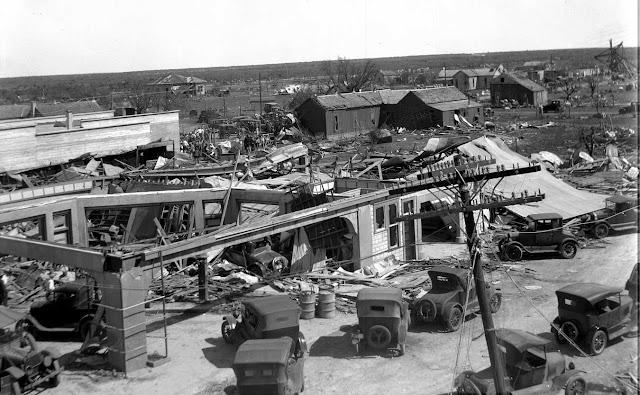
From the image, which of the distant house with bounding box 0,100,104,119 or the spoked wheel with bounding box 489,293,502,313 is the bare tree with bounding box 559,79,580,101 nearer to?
the distant house with bounding box 0,100,104,119

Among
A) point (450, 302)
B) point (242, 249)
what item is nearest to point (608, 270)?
point (450, 302)

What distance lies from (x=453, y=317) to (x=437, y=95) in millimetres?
59180

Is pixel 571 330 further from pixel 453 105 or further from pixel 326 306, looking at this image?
pixel 453 105

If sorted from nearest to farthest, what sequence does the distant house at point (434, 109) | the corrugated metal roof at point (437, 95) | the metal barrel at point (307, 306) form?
the metal barrel at point (307, 306) < the distant house at point (434, 109) < the corrugated metal roof at point (437, 95)

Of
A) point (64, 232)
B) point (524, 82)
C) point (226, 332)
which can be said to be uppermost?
point (524, 82)

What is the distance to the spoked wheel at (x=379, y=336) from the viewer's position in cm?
1784

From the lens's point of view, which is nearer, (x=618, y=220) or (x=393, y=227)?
(x=393, y=227)

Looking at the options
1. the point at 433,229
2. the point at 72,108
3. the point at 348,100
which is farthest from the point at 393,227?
the point at 72,108

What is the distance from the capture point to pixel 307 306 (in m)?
21.0

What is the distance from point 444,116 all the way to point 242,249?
164 feet

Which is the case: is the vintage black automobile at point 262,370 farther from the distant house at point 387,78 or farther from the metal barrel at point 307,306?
the distant house at point 387,78

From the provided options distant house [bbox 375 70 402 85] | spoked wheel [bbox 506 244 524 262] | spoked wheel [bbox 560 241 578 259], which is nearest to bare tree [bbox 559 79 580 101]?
distant house [bbox 375 70 402 85]

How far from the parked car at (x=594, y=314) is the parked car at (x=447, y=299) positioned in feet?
8.20

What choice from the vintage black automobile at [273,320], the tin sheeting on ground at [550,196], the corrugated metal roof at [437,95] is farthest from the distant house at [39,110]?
the vintage black automobile at [273,320]
